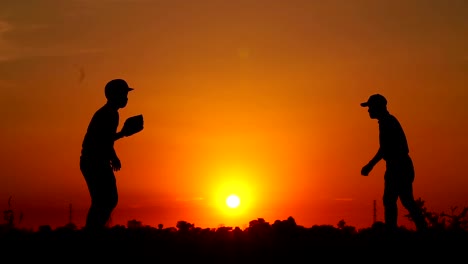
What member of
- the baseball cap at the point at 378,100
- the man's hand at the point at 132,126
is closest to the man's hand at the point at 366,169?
the baseball cap at the point at 378,100

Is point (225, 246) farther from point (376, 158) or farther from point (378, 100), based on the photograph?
point (378, 100)

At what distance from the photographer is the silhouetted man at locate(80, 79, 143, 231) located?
43.9ft

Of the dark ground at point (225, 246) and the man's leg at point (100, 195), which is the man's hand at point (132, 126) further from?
the dark ground at point (225, 246)

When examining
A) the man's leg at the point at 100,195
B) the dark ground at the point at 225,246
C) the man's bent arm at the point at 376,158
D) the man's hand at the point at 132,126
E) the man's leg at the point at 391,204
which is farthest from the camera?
the man's bent arm at the point at 376,158

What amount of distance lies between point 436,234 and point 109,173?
5.40 m

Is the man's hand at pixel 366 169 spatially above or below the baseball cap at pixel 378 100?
below

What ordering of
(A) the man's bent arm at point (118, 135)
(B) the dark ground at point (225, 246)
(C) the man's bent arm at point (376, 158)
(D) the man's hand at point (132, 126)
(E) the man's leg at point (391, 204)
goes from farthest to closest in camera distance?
(C) the man's bent arm at point (376, 158)
(E) the man's leg at point (391, 204)
(D) the man's hand at point (132, 126)
(A) the man's bent arm at point (118, 135)
(B) the dark ground at point (225, 246)

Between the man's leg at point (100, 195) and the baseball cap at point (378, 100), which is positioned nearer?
the man's leg at point (100, 195)

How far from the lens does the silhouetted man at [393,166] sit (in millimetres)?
15648

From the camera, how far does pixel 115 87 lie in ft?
45.9

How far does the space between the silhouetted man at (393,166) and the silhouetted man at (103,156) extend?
176 inches

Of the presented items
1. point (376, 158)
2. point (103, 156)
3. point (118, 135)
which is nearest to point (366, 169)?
point (376, 158)

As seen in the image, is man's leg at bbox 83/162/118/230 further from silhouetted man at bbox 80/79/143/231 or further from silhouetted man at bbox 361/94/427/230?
silhouetted man at bbox 361/94/427/230

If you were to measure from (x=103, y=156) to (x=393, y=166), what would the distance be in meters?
5.22
